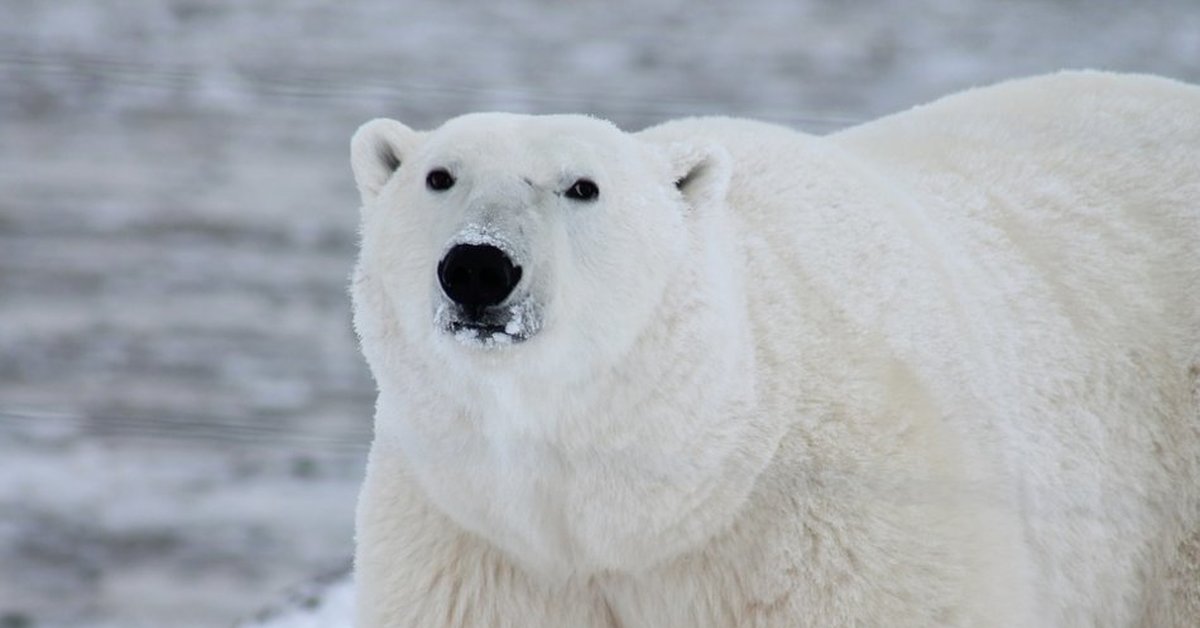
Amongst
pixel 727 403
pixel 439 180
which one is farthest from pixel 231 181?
pixel 727 403

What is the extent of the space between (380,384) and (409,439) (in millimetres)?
105

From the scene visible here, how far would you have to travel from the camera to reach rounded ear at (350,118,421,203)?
8.07 ft

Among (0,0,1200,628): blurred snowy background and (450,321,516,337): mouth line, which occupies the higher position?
(0,0,1200,628): blurred snowy background

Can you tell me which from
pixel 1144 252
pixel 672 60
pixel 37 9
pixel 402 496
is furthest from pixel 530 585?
pixel 1144 252

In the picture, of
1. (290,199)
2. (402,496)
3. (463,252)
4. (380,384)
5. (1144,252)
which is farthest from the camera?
(290,199)

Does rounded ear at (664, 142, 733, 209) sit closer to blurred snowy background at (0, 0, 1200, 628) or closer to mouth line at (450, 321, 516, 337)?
blurred snowy background at (0, 0, 1200, 628)

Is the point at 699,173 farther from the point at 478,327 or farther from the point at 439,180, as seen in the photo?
the point at 478,327

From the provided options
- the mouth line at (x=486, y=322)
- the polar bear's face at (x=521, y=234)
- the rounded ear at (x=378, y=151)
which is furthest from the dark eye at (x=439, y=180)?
the mouth line at (x=486, y=322)

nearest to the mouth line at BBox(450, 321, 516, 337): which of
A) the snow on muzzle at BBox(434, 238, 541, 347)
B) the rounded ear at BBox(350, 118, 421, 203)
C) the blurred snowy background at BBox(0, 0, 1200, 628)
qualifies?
the snow on muzzle at BBox(434, 238, 541, 347)

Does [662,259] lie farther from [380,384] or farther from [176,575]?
[176,575]

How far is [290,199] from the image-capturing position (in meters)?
3.48

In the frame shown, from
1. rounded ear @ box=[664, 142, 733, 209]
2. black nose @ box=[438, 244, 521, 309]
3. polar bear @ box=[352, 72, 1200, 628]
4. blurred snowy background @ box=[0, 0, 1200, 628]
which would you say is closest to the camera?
blurred snowy background @ box=[0, 0, 1200, 628]

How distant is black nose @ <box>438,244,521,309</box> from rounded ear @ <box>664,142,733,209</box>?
18.6 inches

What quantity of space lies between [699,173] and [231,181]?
0.84 metres
